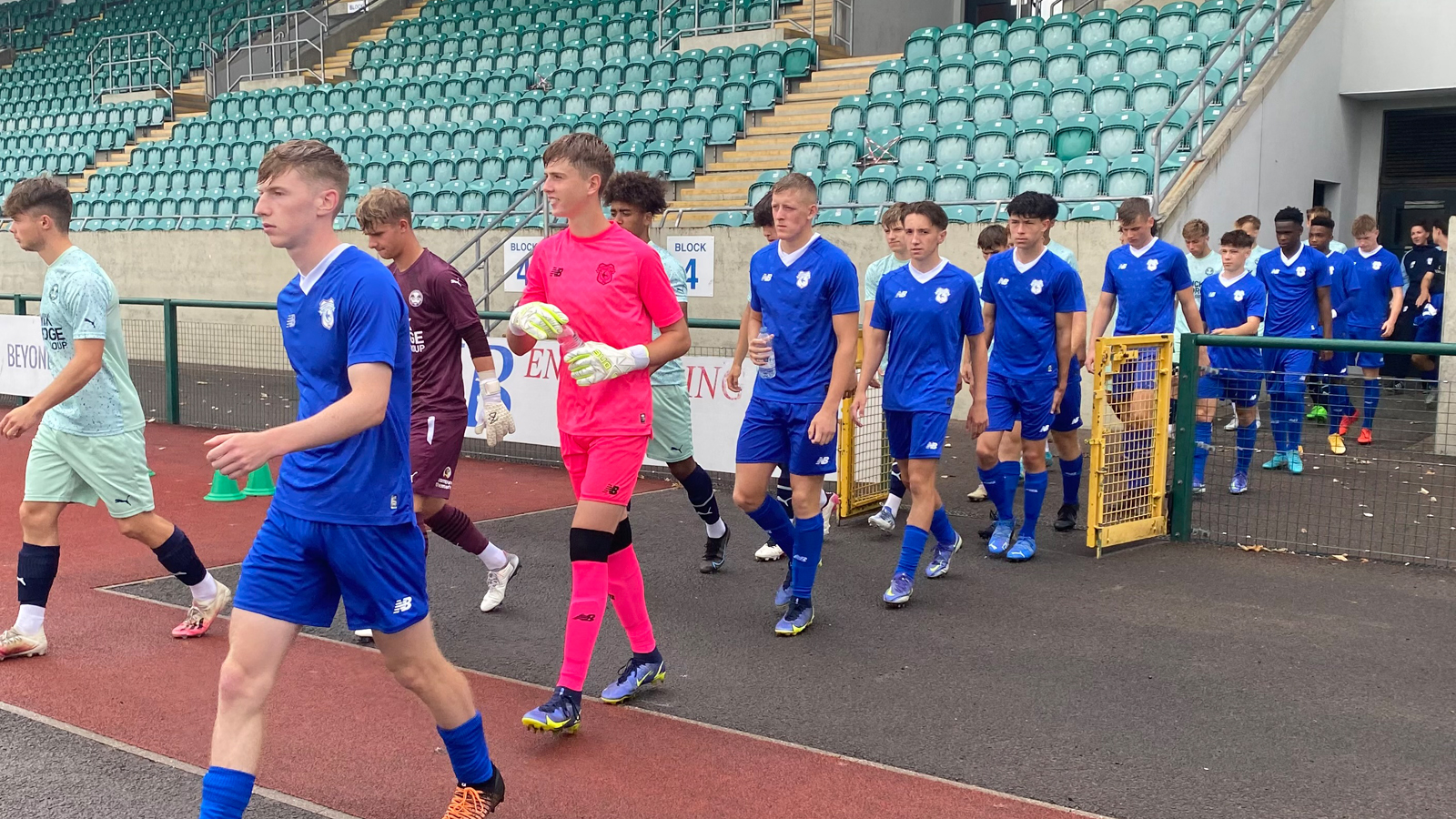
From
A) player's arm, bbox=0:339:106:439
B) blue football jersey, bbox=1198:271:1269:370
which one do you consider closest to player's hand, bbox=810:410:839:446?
player's arm, bbox=0:339:106:439

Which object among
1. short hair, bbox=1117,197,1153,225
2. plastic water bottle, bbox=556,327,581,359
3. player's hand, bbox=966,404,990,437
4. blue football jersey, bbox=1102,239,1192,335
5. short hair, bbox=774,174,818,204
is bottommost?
player's hand, bbox=966,404,990,437

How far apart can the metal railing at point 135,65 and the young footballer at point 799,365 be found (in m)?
25.1

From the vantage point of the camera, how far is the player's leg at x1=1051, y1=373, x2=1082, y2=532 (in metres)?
7.52

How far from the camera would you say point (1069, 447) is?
25.3 feet

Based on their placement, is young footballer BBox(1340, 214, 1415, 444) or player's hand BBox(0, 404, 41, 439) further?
young footballer BBox(1340, 214, 1415, 444)

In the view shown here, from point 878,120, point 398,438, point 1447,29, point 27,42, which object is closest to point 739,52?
point 878,120

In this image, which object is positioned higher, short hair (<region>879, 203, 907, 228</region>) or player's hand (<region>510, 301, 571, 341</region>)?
short hair (<region>879, 203, 907, 228</region>)

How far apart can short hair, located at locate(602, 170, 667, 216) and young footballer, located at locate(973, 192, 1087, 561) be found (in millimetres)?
2096

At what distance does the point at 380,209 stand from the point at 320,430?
8.20 ft

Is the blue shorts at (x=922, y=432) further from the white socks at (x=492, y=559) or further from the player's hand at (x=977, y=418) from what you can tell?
the white socks at (x=492, y=559)

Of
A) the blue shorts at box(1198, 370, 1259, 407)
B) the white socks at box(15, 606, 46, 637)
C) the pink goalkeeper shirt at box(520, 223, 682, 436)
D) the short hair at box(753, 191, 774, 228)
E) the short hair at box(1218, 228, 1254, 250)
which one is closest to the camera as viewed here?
the pink goalkeeper shirt at box(520, 223, 682, 436)

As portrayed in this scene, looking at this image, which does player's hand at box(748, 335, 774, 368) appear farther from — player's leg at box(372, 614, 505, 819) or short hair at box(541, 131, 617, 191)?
player's leg at box(372, 614, 505, 819)

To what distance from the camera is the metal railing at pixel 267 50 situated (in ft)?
86.7

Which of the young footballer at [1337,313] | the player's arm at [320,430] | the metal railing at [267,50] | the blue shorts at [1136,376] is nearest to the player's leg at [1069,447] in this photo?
the blue shorts at [1136,376]
